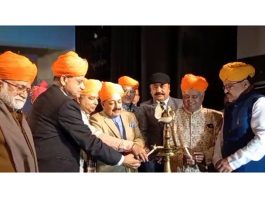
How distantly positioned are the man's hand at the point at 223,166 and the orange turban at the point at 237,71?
0.37 meters

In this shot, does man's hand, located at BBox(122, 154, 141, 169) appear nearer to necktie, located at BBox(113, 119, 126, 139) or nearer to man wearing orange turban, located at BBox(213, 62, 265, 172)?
necktie, located at BBox(113, 119, 126, 139)

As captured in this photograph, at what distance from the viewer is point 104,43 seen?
2217 millimetres

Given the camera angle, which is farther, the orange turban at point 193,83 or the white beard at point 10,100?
the orange turban at point 193,83

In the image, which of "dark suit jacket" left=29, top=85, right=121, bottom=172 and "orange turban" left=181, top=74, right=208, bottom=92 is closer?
"dark suit jacket" left=29, top=85, right=121, bottom=172

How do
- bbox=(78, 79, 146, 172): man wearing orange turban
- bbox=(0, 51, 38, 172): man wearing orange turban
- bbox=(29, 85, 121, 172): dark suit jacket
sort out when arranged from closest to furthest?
bbox=(0, 51, 38, 172): man wearing orange turban < bbox=(29, 85, 121, 172): dark suit jacket < bbox=(78, 79, 146, 172): man wearing orange turban

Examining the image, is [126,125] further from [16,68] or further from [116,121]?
[16,68]

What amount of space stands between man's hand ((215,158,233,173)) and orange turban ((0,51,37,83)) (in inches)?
35.6

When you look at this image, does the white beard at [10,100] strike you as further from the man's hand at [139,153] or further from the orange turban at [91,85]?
the man's hand at [139,153]

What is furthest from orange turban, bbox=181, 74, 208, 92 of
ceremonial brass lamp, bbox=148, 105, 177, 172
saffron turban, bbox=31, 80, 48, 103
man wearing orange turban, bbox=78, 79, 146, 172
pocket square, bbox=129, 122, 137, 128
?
saffron turban, bbox=31, 80, 48, 103

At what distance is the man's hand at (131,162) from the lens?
215cm

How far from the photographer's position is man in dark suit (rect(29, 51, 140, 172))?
204 cm

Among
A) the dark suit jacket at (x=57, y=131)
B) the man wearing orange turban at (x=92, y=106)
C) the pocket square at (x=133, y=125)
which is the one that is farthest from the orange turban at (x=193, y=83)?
the dark suit jacket at (x=57, y=131)
